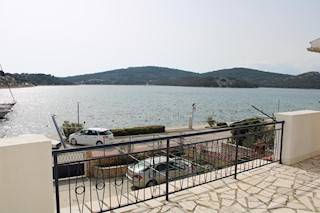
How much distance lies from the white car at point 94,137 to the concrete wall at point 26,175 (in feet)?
48.2

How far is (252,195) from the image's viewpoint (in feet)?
11.6

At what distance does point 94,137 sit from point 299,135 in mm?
14394

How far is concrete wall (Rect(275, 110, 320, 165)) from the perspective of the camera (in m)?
4.80

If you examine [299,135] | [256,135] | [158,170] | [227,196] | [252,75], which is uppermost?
[252,75]

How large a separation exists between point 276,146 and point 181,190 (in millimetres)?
2478

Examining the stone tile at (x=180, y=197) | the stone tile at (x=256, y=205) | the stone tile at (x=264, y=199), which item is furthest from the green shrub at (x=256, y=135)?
the stone tile at (x=180, y=197)

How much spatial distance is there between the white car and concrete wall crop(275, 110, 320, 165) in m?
13.3

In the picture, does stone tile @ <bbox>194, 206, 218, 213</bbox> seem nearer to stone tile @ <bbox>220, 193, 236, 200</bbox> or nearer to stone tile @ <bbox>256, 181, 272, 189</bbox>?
stone tile @ <bbox>220, 193, 236, 200</bbox>

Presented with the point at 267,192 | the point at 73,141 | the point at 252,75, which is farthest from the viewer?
the point at 252,75

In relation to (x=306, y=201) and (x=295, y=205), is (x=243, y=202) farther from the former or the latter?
(x=306, y=201)

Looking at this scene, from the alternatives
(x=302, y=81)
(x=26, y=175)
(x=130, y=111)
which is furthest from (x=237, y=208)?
(x=302, y=81)

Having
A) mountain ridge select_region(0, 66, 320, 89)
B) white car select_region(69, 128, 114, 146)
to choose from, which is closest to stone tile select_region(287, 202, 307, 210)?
white car select_region(69, 128, 114, 146)

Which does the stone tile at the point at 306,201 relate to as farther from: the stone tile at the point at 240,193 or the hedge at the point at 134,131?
the hedge at the point at 134,131

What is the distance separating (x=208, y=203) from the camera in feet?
10.7
